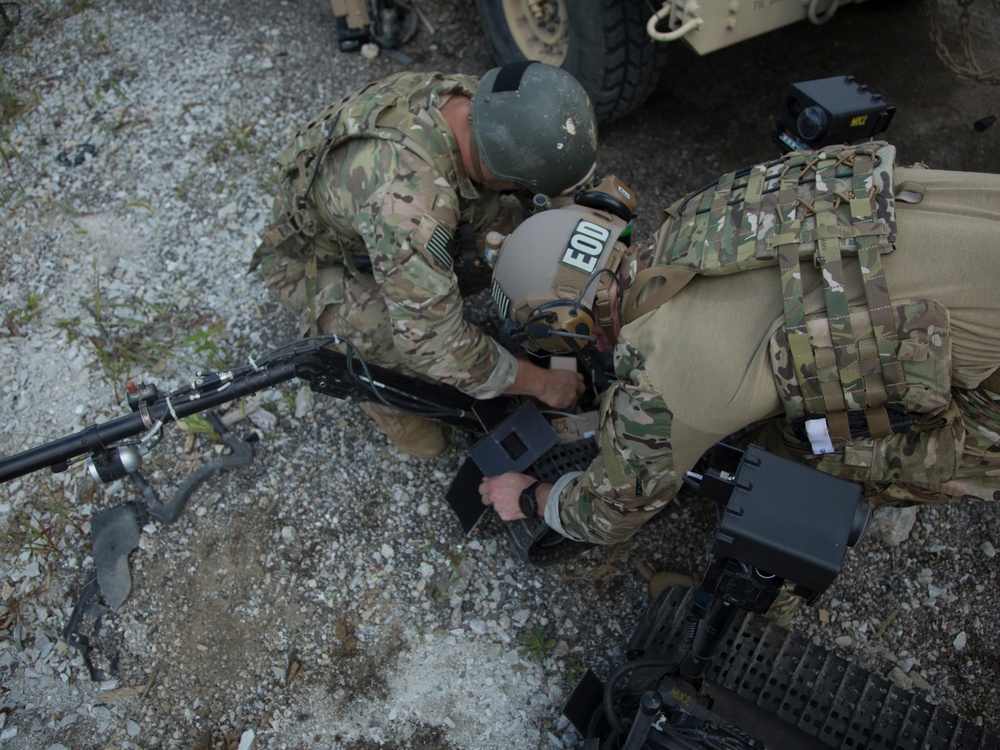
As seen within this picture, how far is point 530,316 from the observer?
2260 millimetres

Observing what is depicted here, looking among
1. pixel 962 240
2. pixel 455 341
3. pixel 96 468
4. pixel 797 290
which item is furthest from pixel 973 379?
pixel 96 468

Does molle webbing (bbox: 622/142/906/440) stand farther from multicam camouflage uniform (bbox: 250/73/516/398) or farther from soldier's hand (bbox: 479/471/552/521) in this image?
soldier's hand (bbox: 479/471/552/521)

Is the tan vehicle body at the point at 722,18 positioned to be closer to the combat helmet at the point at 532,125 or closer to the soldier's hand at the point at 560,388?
the combat helmet at the point at 532,125

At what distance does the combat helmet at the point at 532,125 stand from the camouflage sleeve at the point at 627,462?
2.36ft

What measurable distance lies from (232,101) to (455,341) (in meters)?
2.51

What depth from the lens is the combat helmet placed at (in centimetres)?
230

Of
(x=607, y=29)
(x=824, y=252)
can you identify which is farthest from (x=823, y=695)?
(x=607, y=29)

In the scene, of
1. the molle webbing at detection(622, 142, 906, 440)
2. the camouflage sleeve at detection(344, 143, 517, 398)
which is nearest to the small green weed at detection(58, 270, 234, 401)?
the camouflage sleeve at detection(344, 143, 517, 398)

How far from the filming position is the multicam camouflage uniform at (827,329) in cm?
173

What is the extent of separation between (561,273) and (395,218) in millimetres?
565

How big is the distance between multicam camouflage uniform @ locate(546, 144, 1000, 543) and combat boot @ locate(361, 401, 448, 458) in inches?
44.8

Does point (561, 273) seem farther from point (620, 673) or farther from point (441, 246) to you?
point (620, 673)

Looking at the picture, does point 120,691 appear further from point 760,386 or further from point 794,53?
point 794,53

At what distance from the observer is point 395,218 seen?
233 centimetres
